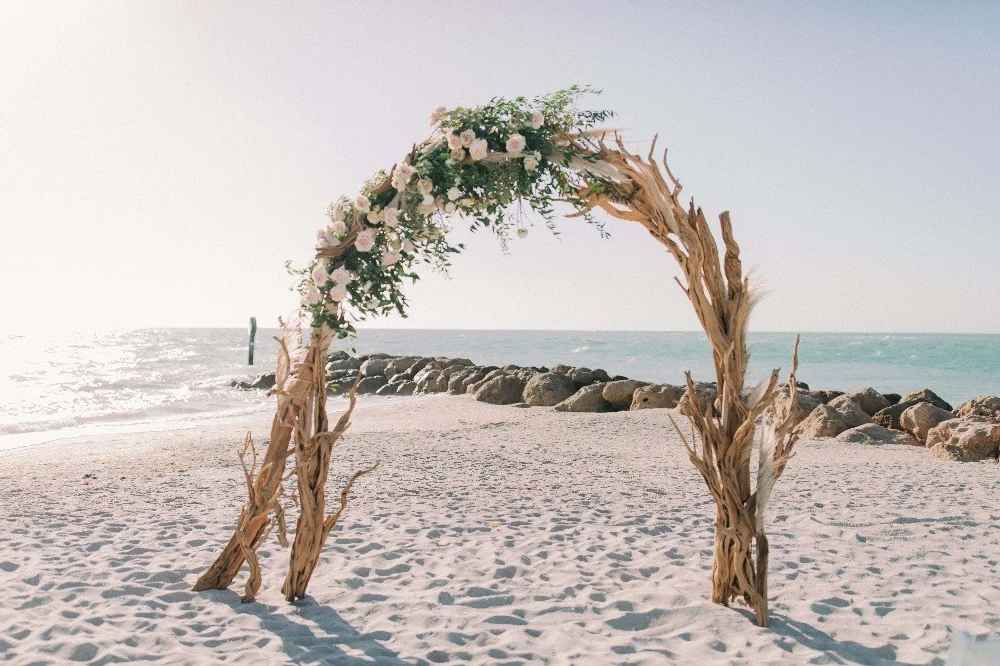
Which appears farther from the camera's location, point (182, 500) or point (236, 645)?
point (182, 500)

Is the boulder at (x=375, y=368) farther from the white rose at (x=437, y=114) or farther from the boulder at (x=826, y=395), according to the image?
the white rose at (x=437, y=114)

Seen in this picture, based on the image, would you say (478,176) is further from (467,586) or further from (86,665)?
(86,665)

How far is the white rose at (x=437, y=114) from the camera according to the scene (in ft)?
12.7

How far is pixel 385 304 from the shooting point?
3914mm

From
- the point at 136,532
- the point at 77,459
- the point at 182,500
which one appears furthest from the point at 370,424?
the point at 136,532

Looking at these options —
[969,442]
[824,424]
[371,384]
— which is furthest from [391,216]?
[371,384]

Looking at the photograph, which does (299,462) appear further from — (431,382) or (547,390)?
(431,382)

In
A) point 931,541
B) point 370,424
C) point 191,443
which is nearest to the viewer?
point 931,541

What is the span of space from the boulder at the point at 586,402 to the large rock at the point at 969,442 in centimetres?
618

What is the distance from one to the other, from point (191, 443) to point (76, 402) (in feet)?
30.7

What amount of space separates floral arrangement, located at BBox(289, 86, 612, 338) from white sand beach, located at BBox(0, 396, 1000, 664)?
162 centimetres

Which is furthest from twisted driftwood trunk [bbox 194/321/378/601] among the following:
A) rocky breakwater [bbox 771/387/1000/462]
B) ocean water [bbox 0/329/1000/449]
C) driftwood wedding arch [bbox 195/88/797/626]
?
rocky breakwater [bbox 771/387/1000/462]

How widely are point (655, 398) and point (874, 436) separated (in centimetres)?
424

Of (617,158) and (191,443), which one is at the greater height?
(617,158)
